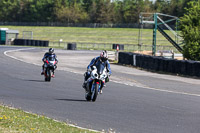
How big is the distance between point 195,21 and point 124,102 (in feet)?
72.6

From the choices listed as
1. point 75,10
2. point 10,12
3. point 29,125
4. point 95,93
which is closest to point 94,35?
point 75,10

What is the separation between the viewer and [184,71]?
88.6 feet

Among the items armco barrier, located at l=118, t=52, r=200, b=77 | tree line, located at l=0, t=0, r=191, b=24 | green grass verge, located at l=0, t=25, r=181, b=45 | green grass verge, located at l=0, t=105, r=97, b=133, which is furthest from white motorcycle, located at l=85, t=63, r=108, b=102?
tree line, located at l=0, t=0, r=191, b=24

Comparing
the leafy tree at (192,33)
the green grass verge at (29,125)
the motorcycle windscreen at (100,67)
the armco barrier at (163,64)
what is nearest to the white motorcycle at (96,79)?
the motorcycle windscreen at (100,67)

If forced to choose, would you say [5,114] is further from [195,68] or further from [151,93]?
[195,68]

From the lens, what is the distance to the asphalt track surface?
36.4 feet

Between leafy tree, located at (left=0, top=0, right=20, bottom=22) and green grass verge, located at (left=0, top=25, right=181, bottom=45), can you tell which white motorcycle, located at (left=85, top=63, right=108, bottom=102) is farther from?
leafy tree, located at (left=0, top=0, right=20, bottom=22)

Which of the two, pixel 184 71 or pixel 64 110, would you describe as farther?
pixel 184 71

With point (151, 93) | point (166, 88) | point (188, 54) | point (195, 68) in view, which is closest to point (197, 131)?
point (151, 93)

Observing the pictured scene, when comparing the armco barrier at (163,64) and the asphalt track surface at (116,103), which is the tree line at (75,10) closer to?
the armco barrier at (163,64)

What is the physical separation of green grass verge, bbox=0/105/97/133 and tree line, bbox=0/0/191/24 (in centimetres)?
12370

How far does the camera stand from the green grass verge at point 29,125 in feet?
29.7

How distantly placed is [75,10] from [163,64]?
424 feet

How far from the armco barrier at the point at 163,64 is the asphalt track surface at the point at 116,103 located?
2807mm
